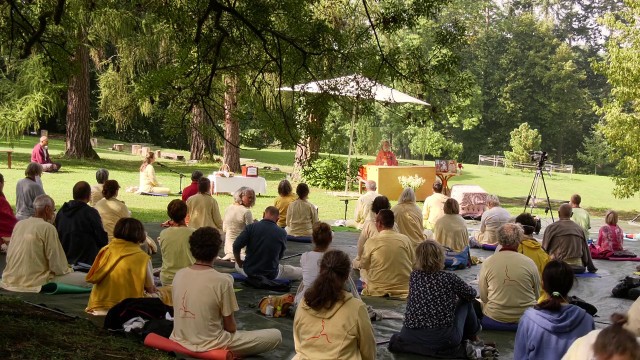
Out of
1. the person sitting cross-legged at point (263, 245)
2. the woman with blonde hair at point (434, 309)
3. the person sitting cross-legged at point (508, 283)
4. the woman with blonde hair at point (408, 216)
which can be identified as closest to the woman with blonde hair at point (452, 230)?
the woman with blonde hair at point (408, 216)

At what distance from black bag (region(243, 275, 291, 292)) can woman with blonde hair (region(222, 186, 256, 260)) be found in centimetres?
132

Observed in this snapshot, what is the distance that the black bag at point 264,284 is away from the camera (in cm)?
916

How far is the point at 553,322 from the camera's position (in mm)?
5426

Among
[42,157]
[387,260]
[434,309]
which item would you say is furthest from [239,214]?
[42,157]

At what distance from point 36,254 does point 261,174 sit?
2085cm

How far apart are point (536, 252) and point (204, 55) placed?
4.04 m

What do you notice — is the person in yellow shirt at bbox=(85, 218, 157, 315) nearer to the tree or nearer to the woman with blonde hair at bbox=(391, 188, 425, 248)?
the woman with blonde hair at bbox=(391, 188, 425, 248)

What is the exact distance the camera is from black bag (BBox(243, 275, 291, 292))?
30.1 ft

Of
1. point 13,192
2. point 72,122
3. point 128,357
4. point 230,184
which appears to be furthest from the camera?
point 72,122

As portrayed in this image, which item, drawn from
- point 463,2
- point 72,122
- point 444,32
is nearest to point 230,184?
point 72,122

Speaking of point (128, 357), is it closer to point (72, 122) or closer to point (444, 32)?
point (444, 32)

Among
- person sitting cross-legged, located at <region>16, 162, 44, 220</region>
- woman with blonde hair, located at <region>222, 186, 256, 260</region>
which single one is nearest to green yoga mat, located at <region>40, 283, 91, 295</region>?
woman with blonde hair, located at <region>222, 186, 256, 260</region>

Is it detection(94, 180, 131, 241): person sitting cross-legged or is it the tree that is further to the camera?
the tree

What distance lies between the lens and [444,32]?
9078 millimetres
